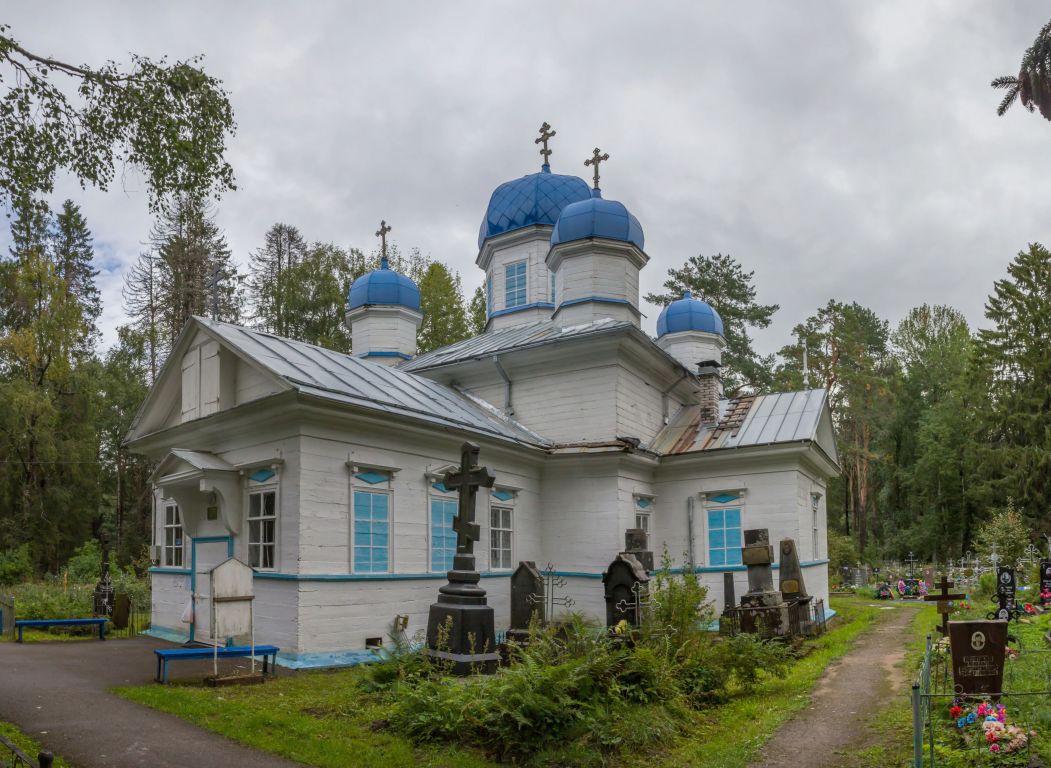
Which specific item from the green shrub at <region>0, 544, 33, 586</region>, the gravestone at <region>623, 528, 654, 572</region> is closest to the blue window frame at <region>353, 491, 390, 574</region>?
the gravestone at <region>623, 528, 654, 572</region>

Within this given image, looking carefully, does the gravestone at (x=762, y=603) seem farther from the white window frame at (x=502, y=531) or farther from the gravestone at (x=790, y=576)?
the white window frame at (x=502, y=531)

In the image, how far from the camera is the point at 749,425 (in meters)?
Result: 17.3

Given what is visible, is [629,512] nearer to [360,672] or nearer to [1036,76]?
[360,672]

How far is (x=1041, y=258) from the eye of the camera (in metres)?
35.6

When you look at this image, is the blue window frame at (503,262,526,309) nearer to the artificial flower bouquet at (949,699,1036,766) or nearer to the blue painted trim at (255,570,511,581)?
the blue painted trim at (255,570,511,581)

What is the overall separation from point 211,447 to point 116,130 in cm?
609

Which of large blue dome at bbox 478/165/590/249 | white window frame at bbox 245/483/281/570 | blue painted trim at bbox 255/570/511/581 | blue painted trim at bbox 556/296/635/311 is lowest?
blue painted trim at bbox 255/570/511/581

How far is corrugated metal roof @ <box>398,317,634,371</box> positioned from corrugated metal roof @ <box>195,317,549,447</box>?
158cm

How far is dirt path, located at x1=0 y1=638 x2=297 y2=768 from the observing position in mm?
6402

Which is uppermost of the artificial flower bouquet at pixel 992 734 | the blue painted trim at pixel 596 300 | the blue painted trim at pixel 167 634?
the blue painted trim at pixel 596 300

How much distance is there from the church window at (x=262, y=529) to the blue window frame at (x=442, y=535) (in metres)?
2.54

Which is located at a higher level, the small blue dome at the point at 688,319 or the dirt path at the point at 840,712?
the small blue dome at the point at 688,319

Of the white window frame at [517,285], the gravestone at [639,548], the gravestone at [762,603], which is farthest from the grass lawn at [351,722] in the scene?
the white window frame at [517,285]

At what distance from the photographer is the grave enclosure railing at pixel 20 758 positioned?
3816 millimetres
